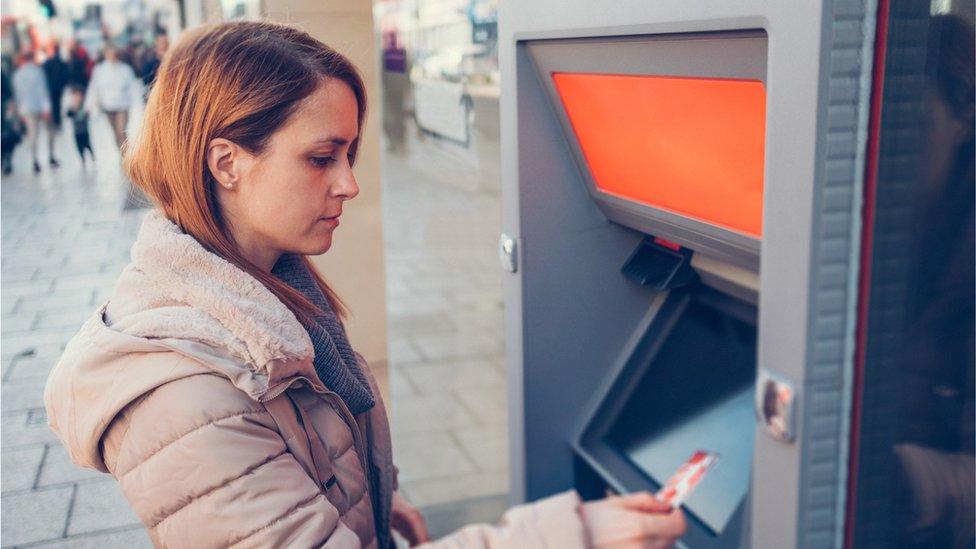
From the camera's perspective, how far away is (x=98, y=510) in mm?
3342

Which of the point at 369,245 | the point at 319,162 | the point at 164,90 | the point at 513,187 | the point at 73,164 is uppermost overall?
the point at 164,90

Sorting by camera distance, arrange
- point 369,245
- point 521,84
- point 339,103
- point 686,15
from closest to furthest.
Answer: point 686,15
point 339,103
point 521,84
point 369,245

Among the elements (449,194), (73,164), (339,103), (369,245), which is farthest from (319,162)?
(73,164)

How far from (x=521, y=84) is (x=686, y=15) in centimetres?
67

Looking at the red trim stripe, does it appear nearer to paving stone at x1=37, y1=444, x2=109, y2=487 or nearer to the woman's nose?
the woman's nose

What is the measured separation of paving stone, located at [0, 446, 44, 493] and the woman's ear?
8.43 ft

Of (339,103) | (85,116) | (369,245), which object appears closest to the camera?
(339,103)

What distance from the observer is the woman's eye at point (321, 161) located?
4.75 feet

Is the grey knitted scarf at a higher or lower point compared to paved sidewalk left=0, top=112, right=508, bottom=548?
higher

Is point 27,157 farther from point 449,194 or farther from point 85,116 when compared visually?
point 449,194

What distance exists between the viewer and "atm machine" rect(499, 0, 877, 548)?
1177 mm

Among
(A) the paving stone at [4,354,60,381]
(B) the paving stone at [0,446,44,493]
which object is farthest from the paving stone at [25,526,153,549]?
(A) the paving stone at [4,354,60,381]

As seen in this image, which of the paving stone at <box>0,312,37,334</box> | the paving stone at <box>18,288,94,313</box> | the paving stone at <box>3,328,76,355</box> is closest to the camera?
the paving stone at <box>3,328,76,355</box>

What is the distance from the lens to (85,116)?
41.9ft
